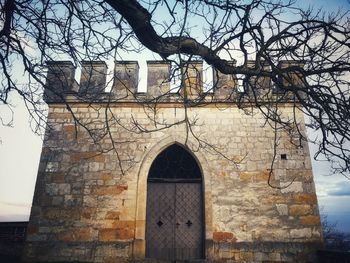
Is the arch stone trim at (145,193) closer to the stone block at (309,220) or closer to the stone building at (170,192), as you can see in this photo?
the stone building at (170,192)

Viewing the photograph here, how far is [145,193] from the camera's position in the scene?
6652 mm

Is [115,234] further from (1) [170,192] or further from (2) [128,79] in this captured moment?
(2) [128,79]

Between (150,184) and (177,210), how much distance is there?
2.85ft

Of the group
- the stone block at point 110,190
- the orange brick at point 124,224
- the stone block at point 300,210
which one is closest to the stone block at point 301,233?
the stone block at point 300,210

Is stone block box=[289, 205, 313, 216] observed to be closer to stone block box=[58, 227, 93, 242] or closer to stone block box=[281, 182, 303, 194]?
stone block box=[281, 182, 303, 194]

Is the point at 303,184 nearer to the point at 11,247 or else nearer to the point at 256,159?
the point at 256,159

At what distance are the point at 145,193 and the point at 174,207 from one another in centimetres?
75

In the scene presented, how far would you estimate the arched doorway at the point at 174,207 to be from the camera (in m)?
6.49

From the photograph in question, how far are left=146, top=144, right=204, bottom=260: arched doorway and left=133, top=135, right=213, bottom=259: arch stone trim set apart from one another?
270 mm

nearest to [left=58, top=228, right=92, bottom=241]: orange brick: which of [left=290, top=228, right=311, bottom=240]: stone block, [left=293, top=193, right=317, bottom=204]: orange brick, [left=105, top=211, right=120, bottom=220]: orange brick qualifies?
[left=105, top=211, right=120, bottom=220]: orange brick

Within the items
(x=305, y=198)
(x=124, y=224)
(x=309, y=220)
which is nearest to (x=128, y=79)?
(x=124, y=224)

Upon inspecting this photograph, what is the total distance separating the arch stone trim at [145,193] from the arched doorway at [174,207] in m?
0.27

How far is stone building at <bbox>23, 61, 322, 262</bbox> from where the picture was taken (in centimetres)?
623

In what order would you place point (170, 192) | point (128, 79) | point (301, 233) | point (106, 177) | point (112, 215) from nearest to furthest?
point (301, 233) → point (112, 215) → point (106, 177) → point (170, 192) → point (128, 79)
